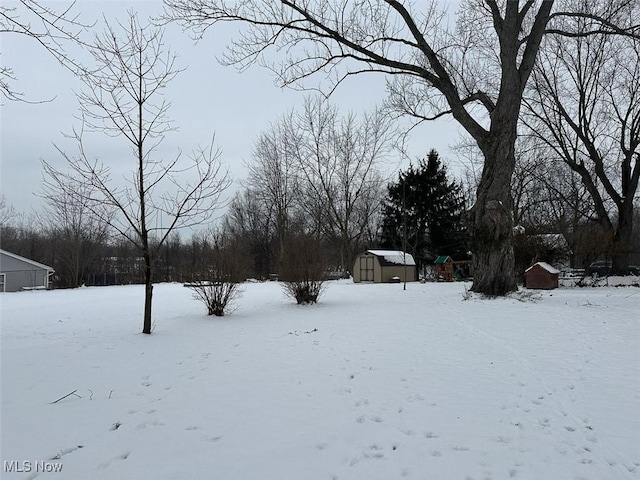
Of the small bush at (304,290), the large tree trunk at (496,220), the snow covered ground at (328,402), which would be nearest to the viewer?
the snow covered ground at (328,402)

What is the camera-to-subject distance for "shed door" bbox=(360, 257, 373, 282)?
29003 millimetres

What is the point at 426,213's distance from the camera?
3844 centimetres

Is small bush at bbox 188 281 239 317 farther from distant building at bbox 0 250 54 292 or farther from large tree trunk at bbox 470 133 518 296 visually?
distant building at bbox 0 250 54 292

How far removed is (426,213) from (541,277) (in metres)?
21.2

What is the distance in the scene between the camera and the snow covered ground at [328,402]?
A: 314 cm

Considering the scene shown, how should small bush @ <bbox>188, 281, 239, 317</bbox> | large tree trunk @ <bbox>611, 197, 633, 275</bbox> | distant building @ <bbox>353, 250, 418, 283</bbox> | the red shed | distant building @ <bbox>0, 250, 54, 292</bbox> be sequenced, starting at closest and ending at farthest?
small bush @ <bbox>188, 281, 239, 317</bbox> → the red shed → large tree trunk @ <bbox>611, 197, 633, 275</bbox> → distant building @ <bbox>353, 250, 418, 283</bbox> → distant building @ <bbox>0, 250, 54, 292</bbox>

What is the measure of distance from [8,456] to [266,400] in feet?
7.36

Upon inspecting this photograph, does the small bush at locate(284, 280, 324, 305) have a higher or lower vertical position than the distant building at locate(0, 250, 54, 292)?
lower

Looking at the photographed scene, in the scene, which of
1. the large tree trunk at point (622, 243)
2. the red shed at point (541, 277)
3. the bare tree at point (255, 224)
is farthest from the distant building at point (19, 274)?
the large tree trunk at point (622, 243)

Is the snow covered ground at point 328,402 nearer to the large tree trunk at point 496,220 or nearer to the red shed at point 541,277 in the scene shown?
the large tree trunk at point 496,220

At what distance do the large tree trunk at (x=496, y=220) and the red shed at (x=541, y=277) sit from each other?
5.92 m

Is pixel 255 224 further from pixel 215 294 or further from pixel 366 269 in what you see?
pixel 215 294

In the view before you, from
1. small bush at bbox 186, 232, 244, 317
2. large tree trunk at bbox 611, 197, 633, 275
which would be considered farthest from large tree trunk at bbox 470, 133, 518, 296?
large tree trunk at bbox 611, 197, 633, 275

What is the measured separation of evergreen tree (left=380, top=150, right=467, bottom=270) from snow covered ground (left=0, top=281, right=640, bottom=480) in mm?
29949
